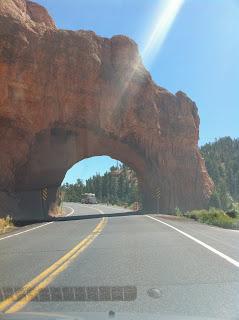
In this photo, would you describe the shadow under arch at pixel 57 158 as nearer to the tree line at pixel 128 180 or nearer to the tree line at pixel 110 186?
the tree line at pixel 128 180

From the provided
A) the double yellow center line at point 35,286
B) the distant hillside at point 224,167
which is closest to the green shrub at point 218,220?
the distant hillside at point 224,167

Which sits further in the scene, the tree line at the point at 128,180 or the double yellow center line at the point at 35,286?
the tree line at the point at 128,180

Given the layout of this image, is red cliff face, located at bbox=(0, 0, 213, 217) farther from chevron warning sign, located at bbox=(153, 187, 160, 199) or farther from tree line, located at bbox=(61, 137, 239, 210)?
tree line, located at bbox=(61, 137, 239, 210)

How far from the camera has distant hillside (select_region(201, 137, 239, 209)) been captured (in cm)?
6744

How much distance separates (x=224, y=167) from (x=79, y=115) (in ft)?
303

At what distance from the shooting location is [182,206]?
194ft

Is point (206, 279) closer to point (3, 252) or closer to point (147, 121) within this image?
point (3, 252)

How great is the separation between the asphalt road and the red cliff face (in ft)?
80.1

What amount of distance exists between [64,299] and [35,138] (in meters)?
37.9

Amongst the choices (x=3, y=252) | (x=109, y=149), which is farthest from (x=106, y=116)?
(x=3, y=252)

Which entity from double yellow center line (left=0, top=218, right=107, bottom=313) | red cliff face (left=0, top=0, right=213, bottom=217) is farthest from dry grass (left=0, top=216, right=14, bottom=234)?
double yellow center line (left=0, top=218, right=107, bottom=313)

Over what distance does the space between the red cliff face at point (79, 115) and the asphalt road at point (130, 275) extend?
80.1 ft

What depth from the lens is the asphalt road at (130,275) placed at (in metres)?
8.25

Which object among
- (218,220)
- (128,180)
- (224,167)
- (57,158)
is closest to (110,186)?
(128,180)
